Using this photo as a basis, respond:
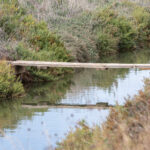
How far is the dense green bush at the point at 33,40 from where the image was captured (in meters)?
16.8

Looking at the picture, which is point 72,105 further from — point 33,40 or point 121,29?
point 121,29

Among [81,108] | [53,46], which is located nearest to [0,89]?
[81,108]

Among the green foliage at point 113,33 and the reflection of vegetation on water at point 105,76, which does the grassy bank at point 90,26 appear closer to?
Answer: the green foliage at point 113,33

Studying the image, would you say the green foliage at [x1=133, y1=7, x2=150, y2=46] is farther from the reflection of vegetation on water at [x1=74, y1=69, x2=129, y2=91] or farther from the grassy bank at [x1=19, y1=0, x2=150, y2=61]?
the reflection of vegetation on water at [x1=74, y1=69, x2=129, y2=91]

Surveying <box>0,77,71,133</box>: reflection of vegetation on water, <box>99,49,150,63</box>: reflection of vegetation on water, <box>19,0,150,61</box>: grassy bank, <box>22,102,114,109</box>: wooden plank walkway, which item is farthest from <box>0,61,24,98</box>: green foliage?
<box>99,49,150,63</box>: reflection of vegetation on water

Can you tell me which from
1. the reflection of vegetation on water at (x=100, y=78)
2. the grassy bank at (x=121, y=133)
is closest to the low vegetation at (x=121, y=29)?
the reflection of vegetation on water at (x=100, y=78)

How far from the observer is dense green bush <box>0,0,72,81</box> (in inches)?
661

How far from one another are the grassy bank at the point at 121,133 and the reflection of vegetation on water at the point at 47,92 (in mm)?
5622

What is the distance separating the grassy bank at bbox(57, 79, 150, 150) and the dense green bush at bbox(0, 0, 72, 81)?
8.23 metres

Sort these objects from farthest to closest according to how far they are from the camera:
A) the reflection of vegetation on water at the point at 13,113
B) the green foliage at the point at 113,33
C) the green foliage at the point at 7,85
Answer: the green foliage at the point at 113,33
the green foliage at the point at 7,85
the reflection of vegetation on water at the point at 13,113

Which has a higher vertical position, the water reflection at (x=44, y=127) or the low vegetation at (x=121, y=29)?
the water reflection at (x=44, y=127)

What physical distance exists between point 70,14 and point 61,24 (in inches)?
97.6

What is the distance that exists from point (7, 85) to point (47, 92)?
7.08ft

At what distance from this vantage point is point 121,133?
588cm
